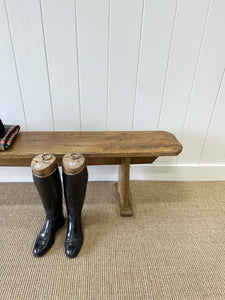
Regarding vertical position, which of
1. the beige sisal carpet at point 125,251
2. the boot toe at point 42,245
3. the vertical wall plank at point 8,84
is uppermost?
the vertical wall plank at point 8,84

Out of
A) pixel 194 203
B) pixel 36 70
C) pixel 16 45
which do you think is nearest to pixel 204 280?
pixel 194 203

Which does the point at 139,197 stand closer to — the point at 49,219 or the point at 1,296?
the point at 49,219

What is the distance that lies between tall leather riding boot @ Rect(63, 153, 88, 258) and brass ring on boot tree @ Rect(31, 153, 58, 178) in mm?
54

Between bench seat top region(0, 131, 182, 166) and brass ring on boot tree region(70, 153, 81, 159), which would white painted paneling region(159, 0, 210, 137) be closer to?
bench seat top region(0, 131, 182, 166)

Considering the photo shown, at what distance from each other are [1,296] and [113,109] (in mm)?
1019

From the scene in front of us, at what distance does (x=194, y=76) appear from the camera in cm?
113

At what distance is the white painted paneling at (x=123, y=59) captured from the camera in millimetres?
974

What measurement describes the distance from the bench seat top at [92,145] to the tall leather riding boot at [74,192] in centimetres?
10

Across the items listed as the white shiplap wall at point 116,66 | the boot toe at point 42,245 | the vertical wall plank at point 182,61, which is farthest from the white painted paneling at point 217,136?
the boot toe at point 42,245

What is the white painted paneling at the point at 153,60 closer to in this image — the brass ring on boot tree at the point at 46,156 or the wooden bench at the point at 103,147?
the wooden bench at the point at 103,147

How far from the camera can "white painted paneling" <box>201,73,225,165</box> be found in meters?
1.21

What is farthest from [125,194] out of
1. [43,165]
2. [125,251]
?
[43,165]

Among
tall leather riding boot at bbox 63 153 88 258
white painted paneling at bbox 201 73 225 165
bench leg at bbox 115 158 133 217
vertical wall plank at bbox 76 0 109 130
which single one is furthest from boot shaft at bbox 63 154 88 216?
white painted paneling at bbox 201 73 225 165

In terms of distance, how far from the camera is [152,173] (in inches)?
56.8
